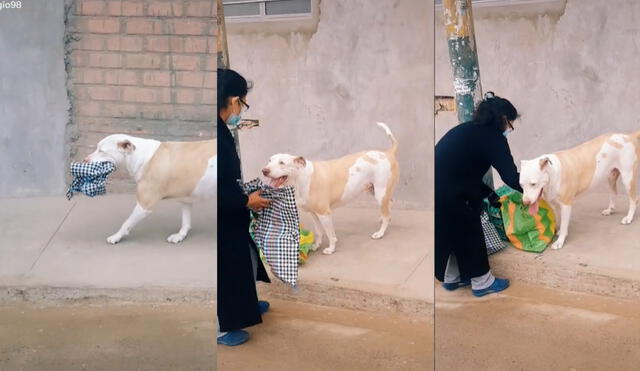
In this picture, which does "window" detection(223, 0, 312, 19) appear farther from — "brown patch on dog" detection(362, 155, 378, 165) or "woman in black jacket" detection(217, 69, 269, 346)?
"brown patch on dog" detection(362, 155, 378, 165)

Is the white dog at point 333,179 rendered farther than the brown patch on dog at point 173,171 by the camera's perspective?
No

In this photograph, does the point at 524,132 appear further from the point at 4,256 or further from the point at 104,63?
the point at 4,256

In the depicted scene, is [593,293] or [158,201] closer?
[593,293]

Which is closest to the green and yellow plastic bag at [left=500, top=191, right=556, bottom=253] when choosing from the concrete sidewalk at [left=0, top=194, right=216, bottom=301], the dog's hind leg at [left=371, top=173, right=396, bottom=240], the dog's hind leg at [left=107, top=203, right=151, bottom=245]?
the dog's hind leg at [left=371, top=173, right=396, bottom=240]

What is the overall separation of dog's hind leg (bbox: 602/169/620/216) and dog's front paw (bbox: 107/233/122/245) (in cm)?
208

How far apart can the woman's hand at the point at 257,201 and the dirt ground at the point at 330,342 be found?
42cm

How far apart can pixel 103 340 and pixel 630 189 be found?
93.6 inches

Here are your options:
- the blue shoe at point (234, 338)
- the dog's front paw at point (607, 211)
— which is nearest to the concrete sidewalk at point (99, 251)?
the blue shoe at point (234, 338)

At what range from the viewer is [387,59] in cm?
314

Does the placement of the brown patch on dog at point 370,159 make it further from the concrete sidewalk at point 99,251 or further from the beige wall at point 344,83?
the concrete sidewalk at point 99,251

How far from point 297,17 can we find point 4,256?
5.60 feet

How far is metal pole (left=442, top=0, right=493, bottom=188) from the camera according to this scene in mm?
3133

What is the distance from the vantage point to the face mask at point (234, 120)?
10.6 feet

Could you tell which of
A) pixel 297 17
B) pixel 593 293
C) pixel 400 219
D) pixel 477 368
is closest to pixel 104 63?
pixel 297 17
